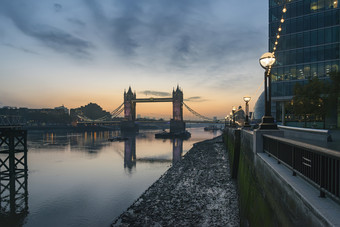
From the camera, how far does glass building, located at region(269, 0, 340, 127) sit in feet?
125

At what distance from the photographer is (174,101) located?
529 feet

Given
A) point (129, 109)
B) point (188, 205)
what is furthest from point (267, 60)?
point (129, 109)

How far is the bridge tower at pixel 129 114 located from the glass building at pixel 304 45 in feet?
387

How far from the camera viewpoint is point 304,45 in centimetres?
4106

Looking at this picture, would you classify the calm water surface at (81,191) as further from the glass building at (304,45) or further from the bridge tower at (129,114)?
the bridge tower at (129,114)

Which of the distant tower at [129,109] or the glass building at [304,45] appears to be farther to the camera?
the distant tower at [129,109]

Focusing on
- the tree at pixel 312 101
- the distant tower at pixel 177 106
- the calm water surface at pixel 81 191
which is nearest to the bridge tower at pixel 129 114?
the distant tower at pixel 177 106

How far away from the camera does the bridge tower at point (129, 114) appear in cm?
15275

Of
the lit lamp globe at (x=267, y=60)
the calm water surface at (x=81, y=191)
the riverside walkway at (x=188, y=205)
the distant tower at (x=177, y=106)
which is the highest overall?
the distant tower at (x=177, y=106)

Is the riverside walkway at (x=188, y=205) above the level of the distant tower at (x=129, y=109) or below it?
below

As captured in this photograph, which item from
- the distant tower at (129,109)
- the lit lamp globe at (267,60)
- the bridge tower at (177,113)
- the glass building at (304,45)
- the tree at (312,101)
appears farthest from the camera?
the distant tower at (129,109)

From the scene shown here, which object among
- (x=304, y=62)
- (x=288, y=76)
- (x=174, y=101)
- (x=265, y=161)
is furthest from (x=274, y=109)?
(x=174, y=101)

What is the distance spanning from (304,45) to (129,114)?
14279 cm

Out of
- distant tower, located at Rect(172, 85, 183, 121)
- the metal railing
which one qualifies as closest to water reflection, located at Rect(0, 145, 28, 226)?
the metal railing
